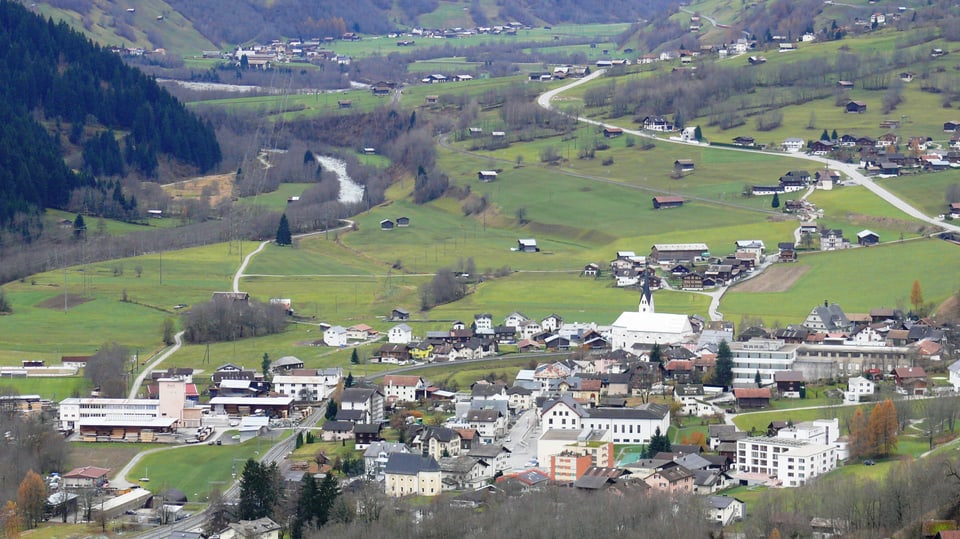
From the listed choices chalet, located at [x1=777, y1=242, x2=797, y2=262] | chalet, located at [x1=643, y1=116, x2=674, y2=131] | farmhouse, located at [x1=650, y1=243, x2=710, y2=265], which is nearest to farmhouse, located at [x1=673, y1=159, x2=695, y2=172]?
chalet, located at [x1=643, y1=116, x2=674, y2=131]

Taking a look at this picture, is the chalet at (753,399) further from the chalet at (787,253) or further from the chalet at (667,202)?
the chalet at (667,202)

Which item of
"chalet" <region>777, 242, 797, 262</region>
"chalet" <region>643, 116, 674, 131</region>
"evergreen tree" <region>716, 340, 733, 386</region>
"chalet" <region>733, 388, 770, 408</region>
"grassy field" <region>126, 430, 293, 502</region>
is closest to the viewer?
"grassy field" <region>126, 430, 293, 502</region>

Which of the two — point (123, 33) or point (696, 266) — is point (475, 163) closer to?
point (696, 266)

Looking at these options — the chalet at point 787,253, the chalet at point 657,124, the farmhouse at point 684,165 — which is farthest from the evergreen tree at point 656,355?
the chalet at point 657,124

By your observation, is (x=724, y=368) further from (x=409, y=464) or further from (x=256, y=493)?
(x=256, y=493)

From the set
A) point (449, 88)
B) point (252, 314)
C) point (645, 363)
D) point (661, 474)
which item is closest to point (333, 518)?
point (661, 474)

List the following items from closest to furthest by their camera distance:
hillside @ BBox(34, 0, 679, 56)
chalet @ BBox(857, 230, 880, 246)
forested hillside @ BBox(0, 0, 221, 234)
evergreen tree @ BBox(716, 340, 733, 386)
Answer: evergreen tree @ BBox(716, 340, 733, 386)
chalet @ BBox(857, 230, 880, 246)
forested hillside @ BBox(0, 0, 221, 234)
hillside @ BBox(34, 0, 679, 56)

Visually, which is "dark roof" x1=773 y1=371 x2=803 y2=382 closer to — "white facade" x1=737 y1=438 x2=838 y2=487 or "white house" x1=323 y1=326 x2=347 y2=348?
"white facade" x1=737 y1=438 x2=838 y2=487
